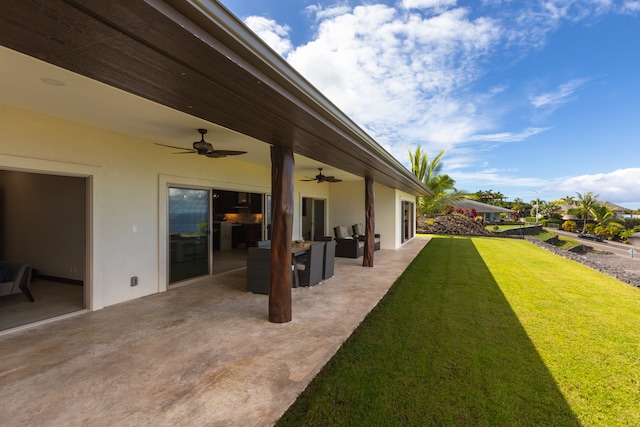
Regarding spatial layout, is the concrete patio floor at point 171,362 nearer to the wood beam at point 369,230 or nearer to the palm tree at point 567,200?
the wood beam at point 369,230

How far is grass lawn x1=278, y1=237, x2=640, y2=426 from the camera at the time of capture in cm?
236

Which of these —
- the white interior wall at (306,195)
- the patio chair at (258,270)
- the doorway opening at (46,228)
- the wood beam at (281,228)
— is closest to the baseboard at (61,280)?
the doorway opening at (46,228)

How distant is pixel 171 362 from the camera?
306 cm

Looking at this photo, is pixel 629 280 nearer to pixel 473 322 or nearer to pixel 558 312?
pixel 558 312

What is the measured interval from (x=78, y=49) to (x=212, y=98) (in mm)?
930

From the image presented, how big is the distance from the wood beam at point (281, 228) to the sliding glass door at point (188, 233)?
2820mm

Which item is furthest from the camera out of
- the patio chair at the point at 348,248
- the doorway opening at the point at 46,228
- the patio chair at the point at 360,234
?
the patio chair at the point at 360,234

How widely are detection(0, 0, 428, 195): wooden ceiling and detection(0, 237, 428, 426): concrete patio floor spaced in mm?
2512

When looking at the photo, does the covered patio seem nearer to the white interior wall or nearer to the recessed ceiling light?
the recessed ceiling light

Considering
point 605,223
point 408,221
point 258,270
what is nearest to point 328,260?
point 258,270

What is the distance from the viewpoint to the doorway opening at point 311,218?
37.5 feet

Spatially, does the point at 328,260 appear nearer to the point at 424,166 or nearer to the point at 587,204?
the point at 424,166

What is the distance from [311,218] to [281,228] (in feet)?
24.2

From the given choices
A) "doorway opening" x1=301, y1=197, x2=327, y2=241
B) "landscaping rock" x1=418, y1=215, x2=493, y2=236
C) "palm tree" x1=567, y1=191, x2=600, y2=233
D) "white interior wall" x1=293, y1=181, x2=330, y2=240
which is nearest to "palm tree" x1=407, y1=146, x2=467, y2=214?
"landscaping rock" x1=418, y1=215, x2=493, y2=236
